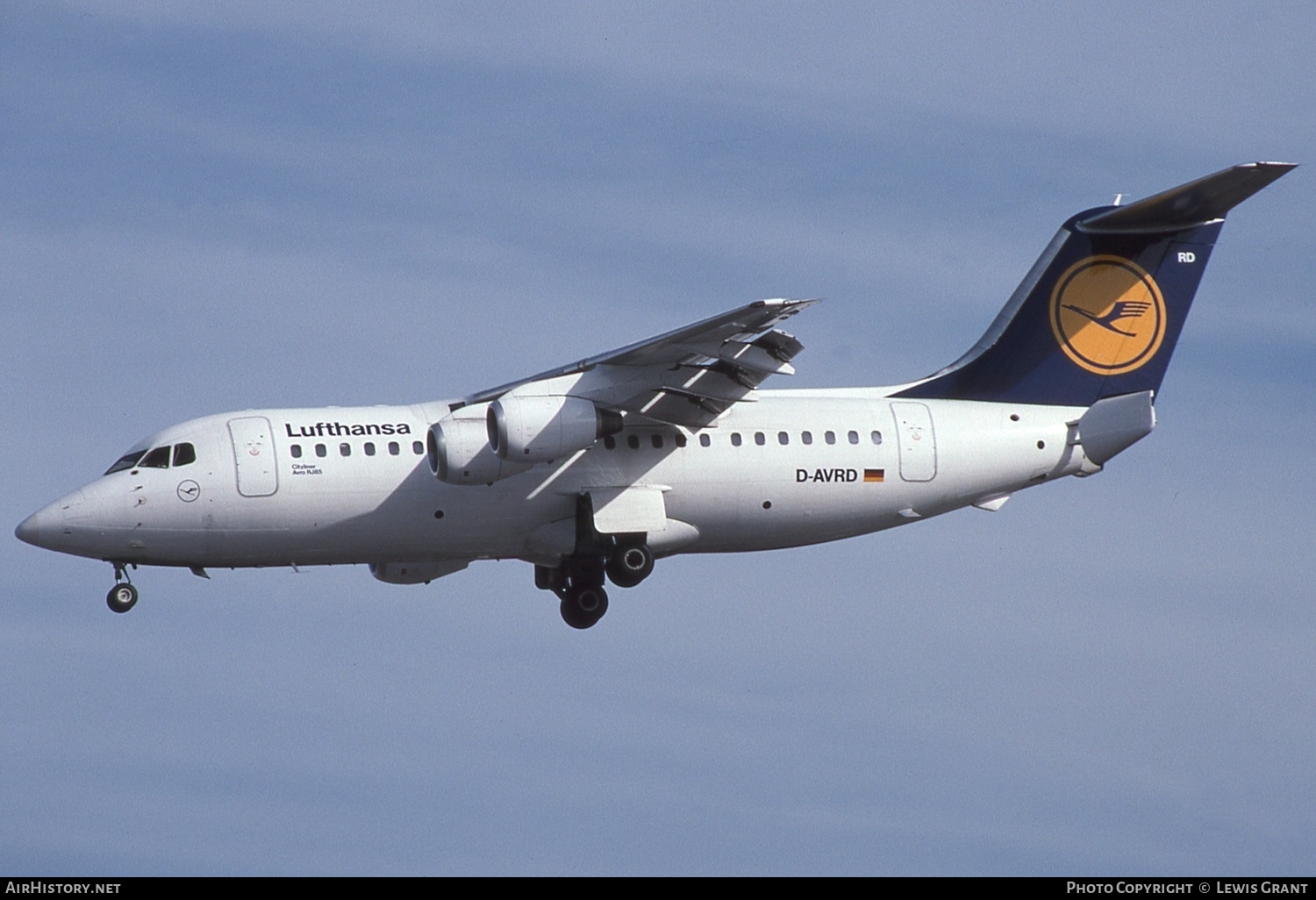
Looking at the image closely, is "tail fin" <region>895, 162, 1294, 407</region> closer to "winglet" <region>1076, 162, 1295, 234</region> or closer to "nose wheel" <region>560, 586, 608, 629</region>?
"winglet" <region>1076, 162, 1295, 234</region>

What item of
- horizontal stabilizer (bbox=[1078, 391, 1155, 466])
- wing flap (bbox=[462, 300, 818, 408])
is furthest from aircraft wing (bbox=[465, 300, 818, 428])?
horizontal stabilizer (bbox=[1078, 391, 1155, 466])

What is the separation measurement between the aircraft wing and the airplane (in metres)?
0.03

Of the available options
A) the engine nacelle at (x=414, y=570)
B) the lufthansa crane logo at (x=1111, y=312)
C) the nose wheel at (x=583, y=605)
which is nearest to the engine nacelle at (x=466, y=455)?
the nose wheel at (x=583, y=605)

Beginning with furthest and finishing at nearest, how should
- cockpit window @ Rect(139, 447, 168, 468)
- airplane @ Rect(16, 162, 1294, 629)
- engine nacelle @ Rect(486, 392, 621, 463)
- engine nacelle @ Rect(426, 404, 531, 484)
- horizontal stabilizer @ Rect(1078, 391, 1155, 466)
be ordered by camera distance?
horizontal stabilizer @ Rect(1078, 391, 1155, 466) → cockpit window @ Rect(139, 447, 168, 468) → airplane @ Rect(16, 162, 1294, 629) → engine nacelle @ Rect(426, 404, 531, 484) → engine nacelle @ Rect(486, 392, 621, 463)

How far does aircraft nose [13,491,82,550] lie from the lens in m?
19.8

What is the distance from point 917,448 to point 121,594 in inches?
336

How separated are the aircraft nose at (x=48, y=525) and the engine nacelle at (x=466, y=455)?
375 centimetres

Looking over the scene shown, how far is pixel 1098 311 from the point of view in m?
22.9

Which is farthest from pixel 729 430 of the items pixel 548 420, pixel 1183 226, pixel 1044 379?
pixel 1183 226

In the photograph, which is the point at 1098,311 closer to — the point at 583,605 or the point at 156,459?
the point at 583,605

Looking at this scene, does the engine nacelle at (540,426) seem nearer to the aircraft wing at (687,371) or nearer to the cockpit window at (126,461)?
the aircraft wing at (687,371)

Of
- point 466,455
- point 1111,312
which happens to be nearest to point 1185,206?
point 1111,312

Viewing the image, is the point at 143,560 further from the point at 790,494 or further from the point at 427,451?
the point at 790,494

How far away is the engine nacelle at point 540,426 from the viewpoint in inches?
752
